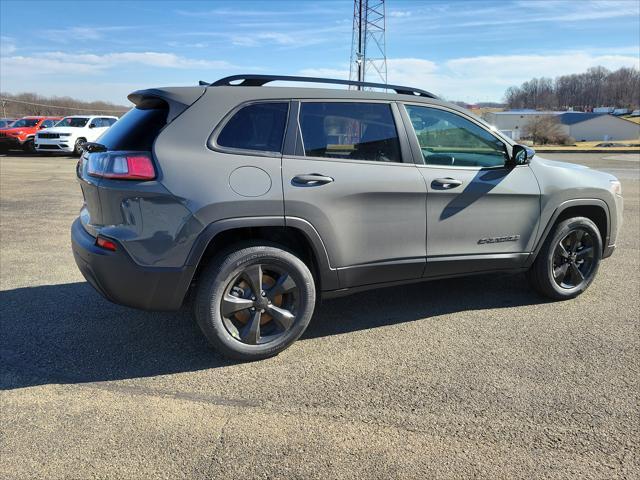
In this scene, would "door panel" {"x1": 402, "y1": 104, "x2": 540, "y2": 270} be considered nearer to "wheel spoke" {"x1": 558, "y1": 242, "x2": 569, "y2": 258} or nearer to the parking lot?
"wheel spoke" {"x1": 558, "y1": 242, "x2": 569, "y2": 258}

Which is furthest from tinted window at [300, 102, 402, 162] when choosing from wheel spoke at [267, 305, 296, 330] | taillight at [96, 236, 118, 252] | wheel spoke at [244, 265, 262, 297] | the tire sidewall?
the tire sidewall

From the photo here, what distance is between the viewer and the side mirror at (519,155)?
4.16 metres

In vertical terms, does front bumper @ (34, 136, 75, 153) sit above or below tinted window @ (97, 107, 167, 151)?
below

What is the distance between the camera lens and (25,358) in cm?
352

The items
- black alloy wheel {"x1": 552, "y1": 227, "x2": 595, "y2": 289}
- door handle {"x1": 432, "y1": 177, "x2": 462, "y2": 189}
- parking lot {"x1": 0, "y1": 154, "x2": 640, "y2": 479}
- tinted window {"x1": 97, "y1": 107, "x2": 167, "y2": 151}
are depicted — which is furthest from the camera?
black alloy wheel {"x1": 552, "y1": 227, "x2": 595, "y2": 289}

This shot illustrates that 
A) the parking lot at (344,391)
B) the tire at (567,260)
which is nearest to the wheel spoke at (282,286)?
the parking lot at (344,391)

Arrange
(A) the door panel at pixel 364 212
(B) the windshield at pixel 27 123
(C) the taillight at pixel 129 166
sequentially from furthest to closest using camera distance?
(B) the windshield at pixel 27 123 < (A) the door panel at pixel 364 212 < (C) the taillight at pixel 129 166

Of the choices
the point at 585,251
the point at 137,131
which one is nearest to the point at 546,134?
the point at 585,251

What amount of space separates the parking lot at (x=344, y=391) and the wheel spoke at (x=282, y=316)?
264 millimetres

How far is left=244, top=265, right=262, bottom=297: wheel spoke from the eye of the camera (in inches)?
134

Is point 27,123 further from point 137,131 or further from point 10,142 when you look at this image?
point 137,131

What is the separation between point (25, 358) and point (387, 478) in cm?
261

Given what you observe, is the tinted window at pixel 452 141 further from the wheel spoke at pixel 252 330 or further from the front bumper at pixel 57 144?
the front bumper at pixel 57 144

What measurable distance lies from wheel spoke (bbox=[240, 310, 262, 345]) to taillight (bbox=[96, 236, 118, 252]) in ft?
3.22
